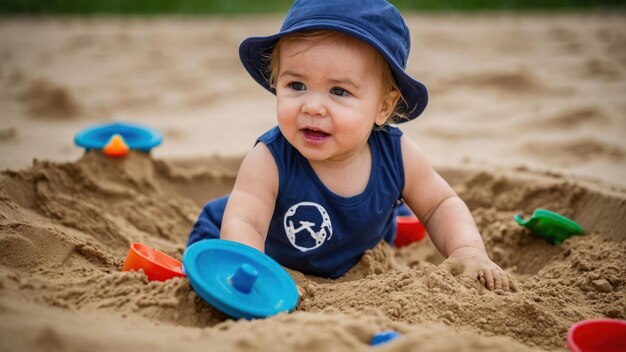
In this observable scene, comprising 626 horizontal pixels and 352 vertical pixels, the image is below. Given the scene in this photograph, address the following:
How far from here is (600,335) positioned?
147 centimetres

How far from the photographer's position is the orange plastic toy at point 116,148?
8.57ft

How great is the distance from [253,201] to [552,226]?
3.35 feet

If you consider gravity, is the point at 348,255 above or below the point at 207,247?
below

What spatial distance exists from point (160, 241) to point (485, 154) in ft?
5.27

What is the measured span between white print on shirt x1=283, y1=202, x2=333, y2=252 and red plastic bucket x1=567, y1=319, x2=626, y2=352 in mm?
790

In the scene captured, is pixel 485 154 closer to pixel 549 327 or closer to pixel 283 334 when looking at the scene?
pixel 549 327

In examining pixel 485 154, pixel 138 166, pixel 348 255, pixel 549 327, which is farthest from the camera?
pixel 485 154

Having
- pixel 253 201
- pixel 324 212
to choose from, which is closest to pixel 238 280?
pixel 253 201

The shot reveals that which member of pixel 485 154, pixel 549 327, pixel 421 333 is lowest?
pixel 485 154

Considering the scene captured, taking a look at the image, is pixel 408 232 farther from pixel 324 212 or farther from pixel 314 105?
pixel 314 105

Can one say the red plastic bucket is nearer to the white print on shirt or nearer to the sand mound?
the sand mound

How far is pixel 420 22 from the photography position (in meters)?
5.86

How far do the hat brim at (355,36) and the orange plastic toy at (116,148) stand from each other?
0.78 meters

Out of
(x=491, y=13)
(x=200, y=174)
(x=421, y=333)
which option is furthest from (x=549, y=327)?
(x=491, y=13)
